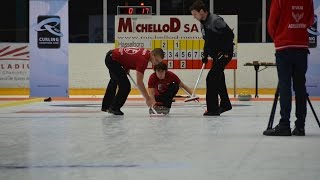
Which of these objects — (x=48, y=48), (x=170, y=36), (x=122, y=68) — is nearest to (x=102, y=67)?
(x=170, y=36)

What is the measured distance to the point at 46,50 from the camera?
1348 centimetres

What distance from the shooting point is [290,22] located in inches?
219

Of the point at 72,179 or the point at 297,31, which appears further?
the point at 297,31

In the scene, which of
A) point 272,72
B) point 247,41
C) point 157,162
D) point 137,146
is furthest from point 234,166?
point 247,41

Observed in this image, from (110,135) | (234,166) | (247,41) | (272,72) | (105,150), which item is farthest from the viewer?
(247,41)

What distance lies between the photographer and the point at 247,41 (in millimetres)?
18984

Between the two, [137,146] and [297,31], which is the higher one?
[297,31]

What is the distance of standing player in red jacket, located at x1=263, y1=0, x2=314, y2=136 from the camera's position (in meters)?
5.57

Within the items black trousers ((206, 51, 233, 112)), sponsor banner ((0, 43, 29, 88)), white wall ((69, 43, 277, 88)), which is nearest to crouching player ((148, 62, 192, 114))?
black trousers ((206, 51, 233, 112))

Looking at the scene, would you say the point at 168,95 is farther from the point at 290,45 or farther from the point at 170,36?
the point at 170,36

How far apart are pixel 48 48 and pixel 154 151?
9.50 metres

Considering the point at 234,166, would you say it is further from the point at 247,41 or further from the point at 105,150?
the point at 247,41

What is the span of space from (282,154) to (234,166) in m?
0.64

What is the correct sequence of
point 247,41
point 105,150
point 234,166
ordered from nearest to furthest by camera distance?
point 234,166, point 105,150, point 247,41
